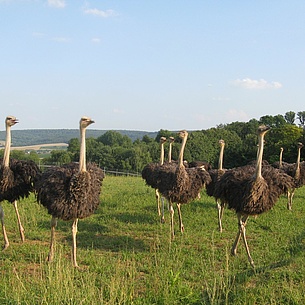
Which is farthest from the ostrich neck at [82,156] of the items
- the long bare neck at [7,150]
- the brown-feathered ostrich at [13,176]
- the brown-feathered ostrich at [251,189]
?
the brown-feathered ostrich at [251,189]

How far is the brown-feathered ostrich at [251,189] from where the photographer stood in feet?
23.5

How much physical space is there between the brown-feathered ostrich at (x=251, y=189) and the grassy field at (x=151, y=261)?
678mm

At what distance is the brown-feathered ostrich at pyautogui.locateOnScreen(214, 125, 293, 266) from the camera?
7176mm

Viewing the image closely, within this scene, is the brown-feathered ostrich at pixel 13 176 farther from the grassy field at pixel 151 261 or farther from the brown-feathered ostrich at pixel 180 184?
the brown-feathered ostrich at pixel 180 184

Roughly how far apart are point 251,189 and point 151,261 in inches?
85.2

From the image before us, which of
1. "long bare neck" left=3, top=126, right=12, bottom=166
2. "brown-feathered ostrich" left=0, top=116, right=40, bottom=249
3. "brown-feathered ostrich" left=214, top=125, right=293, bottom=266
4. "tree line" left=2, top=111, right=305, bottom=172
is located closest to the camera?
"brown-feathered ostrich" left=214, top=125, right=293, bottom=266

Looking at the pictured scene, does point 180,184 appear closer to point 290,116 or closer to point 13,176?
point 13,176

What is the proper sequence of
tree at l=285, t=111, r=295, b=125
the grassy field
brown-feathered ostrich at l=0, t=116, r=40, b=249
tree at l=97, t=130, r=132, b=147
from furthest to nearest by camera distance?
tree at l=285, t=111, r=295, b=125
tree at l=97, t=130, r=132, b=147
brown-feathered ostrich at l=0, t=116, r=40, b=249
the grassy field

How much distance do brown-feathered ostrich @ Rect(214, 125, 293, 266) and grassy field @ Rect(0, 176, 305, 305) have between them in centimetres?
68

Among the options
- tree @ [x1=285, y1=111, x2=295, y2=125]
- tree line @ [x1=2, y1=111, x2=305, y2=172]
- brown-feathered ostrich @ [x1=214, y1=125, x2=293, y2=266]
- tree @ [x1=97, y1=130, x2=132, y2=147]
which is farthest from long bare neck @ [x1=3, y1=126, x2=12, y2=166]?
tree @ [x1=285, y1=111, x2=295, y2=125]

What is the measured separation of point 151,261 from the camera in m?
6.88

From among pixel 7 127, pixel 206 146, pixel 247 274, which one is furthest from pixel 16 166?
pixel 206 146

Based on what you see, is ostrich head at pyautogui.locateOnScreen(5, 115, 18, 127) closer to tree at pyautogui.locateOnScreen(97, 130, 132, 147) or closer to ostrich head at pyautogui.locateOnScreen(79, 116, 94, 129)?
ostrich head at pyautogui.locateOnScreen(79, 116, 94, 129)

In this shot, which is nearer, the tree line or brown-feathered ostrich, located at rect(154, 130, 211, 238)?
brown-feathered ostrich, located at rect(154, 130, 211, 238)
